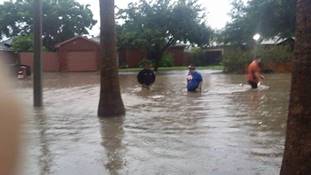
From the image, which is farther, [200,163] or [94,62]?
[94,62]

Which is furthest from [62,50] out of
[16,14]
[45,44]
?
[16,14]

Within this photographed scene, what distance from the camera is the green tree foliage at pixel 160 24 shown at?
47625 millimetres

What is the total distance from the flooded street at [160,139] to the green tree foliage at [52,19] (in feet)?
164

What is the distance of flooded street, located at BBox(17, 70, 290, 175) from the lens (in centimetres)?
751

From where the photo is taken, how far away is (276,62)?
40.4 metres

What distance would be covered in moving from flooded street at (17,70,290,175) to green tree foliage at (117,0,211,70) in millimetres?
31795

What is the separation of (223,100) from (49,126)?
6.67m

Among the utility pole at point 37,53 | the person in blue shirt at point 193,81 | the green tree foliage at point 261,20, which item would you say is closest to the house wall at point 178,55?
the green tree foliage at point 261,20

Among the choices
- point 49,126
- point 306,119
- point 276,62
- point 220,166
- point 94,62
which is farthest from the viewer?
point 94,62

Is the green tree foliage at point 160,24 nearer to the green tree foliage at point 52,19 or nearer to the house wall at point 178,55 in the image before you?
the house wall at point 178,55

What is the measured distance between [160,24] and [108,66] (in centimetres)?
3515

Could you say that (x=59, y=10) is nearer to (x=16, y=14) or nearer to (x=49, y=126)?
(x=16, y=14)

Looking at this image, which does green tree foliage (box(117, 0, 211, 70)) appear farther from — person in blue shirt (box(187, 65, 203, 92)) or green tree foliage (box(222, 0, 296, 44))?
person in blue shirt (box(187, 65, 203, 92))

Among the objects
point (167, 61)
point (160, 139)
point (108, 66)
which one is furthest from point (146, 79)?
point (167, 61)
